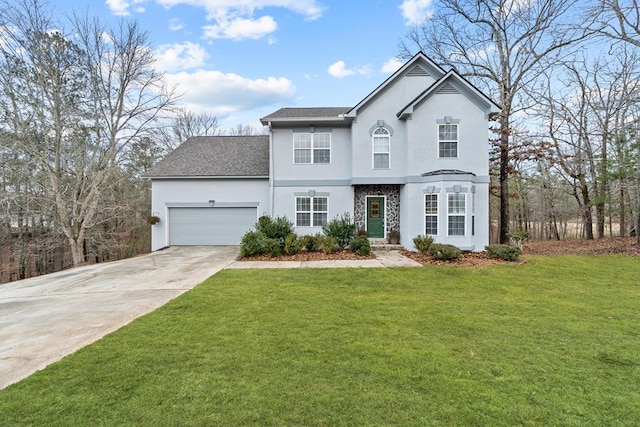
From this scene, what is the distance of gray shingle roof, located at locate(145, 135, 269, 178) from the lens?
579 inches

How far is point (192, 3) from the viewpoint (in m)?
12.3

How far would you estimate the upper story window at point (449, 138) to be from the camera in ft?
41.4

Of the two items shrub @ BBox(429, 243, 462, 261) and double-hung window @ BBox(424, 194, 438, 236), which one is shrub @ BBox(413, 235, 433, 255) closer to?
double-hung window @ BBox(424, 194, 438, 236)

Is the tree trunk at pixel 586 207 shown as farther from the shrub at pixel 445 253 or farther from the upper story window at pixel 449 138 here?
the shrub at pixel 445 253

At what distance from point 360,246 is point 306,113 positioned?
296 inches

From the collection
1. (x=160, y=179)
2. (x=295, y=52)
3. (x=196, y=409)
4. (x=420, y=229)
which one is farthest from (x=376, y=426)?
(x=295, y=52)

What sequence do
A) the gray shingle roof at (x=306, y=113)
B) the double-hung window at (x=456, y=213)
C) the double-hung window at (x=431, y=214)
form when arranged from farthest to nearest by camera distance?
the gray shingle roof at (x=306, y=113) → the double-hung window at (x=431, y=214) → the double-hung window at (x=456, y=213)

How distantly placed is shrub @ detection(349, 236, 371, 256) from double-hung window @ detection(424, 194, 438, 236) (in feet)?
9.24

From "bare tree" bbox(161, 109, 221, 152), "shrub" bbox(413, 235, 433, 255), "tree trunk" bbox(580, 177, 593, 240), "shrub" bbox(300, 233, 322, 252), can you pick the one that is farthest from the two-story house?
"bare tree" bbox(161, 109, 221, 152)

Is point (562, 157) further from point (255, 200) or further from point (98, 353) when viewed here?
point (98, 353)

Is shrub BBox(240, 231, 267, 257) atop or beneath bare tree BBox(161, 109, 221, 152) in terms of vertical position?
beneath

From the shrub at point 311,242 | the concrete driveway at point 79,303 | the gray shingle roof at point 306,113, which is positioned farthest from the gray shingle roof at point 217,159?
the concrete driveway at point 79,303

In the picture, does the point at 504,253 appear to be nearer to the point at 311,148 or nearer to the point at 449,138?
the point at 449,138

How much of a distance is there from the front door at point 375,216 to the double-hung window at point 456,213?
314 centimetres
